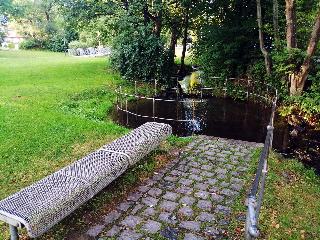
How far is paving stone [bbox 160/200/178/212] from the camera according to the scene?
5328 mm

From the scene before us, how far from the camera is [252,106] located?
1403cm

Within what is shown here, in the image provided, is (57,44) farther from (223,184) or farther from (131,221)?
(131,221)

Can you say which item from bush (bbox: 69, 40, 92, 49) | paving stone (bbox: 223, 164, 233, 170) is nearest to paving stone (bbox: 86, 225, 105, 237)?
paving stone (bbox: 223, 164, 233, 170)

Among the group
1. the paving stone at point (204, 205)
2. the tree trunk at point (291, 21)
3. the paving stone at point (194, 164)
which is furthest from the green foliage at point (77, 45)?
the paving stone at point (204, 205)

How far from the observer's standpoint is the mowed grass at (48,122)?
23.1 feet

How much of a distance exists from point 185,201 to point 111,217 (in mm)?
1212

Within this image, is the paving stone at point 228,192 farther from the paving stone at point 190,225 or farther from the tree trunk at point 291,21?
the tree trunk at point 291,21

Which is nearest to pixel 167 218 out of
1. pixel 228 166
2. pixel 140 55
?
pixel 228 166

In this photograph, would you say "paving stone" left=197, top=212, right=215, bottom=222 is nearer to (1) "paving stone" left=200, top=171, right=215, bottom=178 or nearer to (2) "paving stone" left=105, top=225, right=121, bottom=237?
(2) "paving stone" left=105, top=225, right=121, bottom=237

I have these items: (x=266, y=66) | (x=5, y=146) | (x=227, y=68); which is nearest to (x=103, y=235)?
(x=5, y=146)

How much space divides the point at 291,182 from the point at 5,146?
616 centimetres

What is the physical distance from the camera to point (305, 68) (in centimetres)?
1218

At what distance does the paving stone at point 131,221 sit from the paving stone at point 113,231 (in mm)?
124

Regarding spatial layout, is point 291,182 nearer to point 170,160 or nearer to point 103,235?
point 170,160
